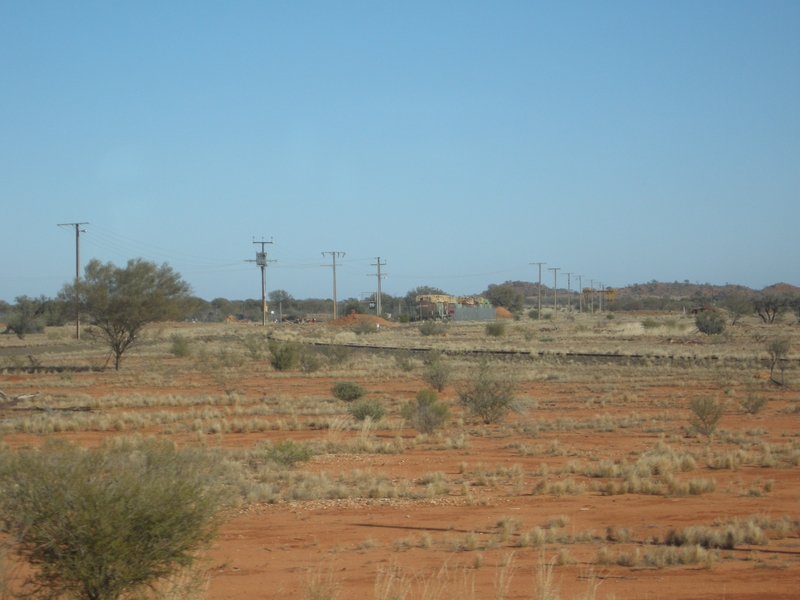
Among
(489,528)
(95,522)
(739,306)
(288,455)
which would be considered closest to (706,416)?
(288,455)

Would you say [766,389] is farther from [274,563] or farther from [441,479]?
[274,563]

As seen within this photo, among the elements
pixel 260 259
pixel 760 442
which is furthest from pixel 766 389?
pixel 260 259

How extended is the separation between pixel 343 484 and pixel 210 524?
6796mm

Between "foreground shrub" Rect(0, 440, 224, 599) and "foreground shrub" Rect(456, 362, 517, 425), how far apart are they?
59.6ft

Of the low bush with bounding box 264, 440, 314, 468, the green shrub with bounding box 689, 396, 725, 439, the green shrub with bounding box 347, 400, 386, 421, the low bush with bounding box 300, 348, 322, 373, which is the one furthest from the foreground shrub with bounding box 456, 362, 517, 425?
the low bush with bounding box 300, 348, 322, 373

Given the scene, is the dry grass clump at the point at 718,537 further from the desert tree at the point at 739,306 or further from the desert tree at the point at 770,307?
the desert tree at the point at 739,306

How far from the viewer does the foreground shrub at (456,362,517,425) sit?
80.6 feet

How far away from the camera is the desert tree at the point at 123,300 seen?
1785 inches

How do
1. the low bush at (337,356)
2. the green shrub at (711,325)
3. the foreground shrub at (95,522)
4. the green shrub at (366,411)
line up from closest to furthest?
1. the foreground shrub at (95,522)
2. the green shrub at (366,411)
3. the low bush at (337,356)
4. the green shrub at (711,325)

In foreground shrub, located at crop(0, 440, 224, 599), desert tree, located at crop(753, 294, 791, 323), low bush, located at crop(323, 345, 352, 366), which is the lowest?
low bush, located at crop(323, 345, 352, 366)

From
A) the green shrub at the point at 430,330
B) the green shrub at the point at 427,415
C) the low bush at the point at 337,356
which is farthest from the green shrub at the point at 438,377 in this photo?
the green shrub at the point at 430,330

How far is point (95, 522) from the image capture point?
6.52m

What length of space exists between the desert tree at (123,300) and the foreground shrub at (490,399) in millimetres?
27279

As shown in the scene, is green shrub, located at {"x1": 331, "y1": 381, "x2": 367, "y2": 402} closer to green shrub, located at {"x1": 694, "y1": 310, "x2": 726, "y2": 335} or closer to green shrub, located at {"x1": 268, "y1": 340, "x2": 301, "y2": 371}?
green shrub, located at {"x1": 268, "y1": 340, "x2": 301, "y2": 371}
